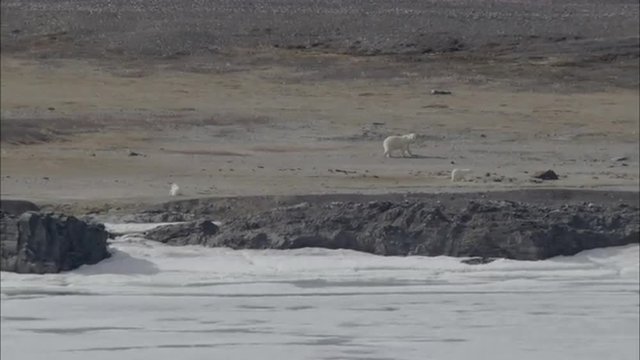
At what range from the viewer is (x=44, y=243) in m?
11.2

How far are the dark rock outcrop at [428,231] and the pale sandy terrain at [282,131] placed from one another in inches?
76.5

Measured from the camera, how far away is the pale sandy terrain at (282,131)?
15.2 metres

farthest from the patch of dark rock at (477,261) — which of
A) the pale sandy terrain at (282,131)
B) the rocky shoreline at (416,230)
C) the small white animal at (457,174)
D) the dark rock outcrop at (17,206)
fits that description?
the dark rock outcrop at (17,206)

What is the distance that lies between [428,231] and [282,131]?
6.35 m

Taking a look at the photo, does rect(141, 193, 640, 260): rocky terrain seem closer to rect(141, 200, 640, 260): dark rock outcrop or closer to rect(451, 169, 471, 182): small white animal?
rect(141, 200, 640, 260): dark rock outcrop

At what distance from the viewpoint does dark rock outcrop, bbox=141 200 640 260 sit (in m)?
12.1

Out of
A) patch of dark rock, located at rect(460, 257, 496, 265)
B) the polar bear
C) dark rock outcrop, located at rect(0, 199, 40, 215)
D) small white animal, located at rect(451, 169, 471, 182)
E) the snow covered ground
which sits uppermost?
the polar bear

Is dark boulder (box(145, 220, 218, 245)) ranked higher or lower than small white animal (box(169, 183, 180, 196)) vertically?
lower

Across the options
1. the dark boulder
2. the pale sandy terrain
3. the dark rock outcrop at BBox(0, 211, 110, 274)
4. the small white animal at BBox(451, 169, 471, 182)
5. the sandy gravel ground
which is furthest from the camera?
the sandy gravel ground

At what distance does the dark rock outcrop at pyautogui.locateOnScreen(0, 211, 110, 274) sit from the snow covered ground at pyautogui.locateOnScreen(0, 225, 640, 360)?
10 cm

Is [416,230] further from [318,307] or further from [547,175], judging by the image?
[547,175]

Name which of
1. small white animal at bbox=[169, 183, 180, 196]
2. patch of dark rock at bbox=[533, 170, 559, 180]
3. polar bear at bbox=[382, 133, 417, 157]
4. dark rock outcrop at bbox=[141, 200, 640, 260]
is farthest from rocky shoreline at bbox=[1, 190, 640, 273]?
polar bear at bbox=[382, 133, 417, 157]

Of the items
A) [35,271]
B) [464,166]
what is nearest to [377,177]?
[464,166]

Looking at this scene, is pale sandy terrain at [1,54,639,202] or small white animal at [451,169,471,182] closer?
small white animal at [451,169,471,182]
